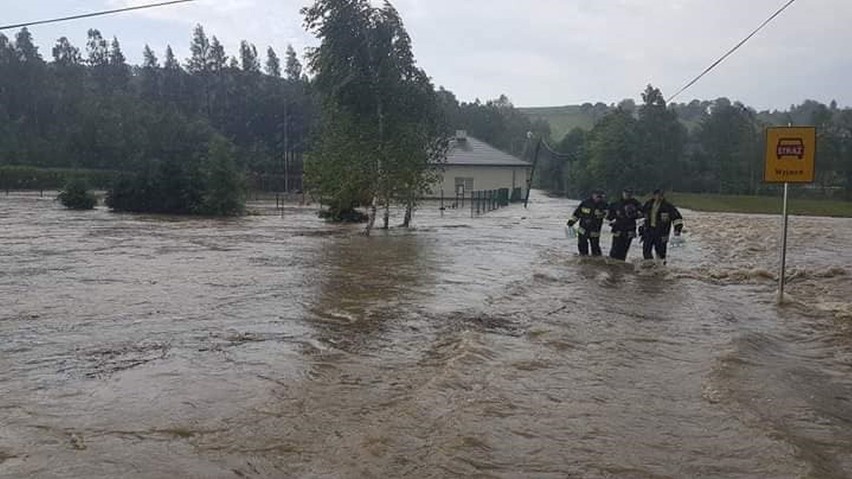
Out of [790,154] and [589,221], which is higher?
[790,154]

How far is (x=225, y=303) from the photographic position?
37.7ft

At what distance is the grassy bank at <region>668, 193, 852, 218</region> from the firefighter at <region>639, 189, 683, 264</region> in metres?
36.4

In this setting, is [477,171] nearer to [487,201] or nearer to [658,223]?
[487,201]

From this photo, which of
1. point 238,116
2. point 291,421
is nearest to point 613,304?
point 291,421

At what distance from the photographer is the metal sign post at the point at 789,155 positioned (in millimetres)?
12055

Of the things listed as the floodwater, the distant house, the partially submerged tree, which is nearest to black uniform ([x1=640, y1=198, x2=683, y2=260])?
the floodwater

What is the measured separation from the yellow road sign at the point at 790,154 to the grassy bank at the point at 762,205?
40637 millimetres

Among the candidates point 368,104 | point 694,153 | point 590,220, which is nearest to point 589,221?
point 590,220

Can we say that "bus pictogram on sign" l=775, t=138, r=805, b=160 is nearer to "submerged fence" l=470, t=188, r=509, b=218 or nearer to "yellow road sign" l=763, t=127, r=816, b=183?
"yellow road sign" l=763, t=127, r=816, b=183

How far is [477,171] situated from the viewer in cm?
6544

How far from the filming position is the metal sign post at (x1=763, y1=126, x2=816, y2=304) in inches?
475

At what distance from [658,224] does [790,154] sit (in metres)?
5.02

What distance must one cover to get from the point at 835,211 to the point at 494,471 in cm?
5468

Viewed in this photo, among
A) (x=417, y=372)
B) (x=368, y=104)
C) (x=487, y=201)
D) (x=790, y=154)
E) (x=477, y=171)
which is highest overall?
(x=368, y=104)
